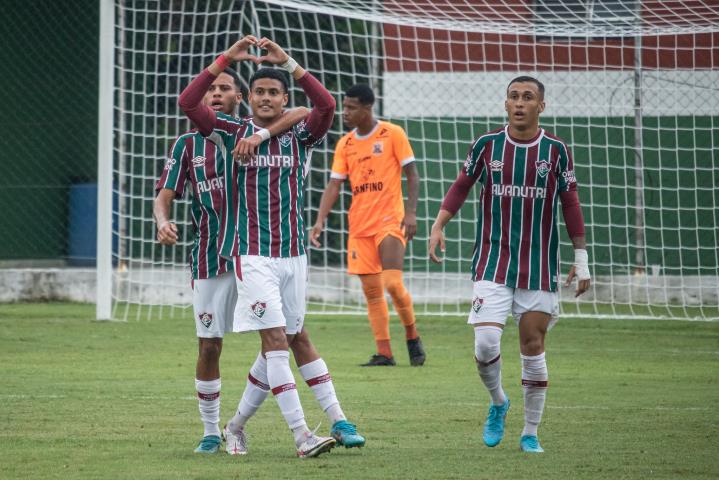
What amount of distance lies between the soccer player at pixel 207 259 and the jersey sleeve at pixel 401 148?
4.74m

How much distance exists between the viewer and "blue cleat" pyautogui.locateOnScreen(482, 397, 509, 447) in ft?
22.0

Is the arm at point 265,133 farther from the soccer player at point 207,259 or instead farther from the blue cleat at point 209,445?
the blue cleat at point 209,445

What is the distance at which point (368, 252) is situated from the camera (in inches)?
446

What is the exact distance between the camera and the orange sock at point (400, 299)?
11.1m

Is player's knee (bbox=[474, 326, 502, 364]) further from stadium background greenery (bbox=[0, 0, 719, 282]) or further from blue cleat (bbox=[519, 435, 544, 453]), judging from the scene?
stadium background greenery (bbox=[0, 0, 719, 282])

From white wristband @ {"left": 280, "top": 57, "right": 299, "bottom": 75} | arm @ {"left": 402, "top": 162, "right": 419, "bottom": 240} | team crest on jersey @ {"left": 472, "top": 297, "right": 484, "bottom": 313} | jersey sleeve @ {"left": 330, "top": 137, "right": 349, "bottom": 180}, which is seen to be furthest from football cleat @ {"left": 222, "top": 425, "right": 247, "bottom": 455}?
jersey sleeve @ {"left": 330, "top": 137, "right": 349, "bottom": 180}

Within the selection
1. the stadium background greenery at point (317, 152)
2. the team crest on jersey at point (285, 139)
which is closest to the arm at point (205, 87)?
the team crest on jersey at point (285, 139)

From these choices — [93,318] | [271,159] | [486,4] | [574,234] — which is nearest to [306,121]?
[271,159]

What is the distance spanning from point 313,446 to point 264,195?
123 cm

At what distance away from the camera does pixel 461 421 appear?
7.67 m

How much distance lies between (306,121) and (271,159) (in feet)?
0.93

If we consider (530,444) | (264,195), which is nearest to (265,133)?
(264,195)

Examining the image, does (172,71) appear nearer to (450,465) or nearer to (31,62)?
(31,62)

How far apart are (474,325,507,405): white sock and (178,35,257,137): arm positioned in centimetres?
175
